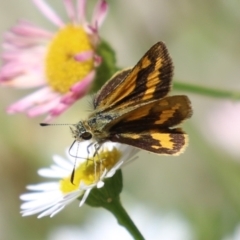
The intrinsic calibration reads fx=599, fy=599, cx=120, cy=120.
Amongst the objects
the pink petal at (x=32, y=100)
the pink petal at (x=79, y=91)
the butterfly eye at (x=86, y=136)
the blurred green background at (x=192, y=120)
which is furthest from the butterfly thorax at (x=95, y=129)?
the blurred green background at (x=192, y=120)

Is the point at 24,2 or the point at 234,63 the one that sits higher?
the point at 24,2

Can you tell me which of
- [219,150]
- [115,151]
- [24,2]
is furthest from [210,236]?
[24,2]

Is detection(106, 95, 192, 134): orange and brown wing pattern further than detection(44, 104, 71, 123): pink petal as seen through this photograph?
No

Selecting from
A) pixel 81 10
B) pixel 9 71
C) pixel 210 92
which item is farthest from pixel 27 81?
pixel 210 92

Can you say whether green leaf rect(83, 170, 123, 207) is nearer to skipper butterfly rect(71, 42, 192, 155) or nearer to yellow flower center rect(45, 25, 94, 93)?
skipper butterfly rect(71, 42, 192, 155)

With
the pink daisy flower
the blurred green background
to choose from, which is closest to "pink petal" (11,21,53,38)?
the pink daisy flower

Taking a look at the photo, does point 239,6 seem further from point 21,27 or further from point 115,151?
point 115,151
